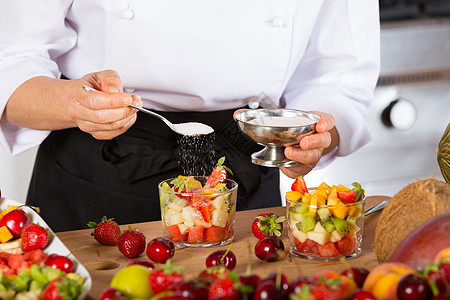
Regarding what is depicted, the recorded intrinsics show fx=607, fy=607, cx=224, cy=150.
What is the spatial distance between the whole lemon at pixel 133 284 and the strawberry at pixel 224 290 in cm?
10

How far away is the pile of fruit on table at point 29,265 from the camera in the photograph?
0.67m

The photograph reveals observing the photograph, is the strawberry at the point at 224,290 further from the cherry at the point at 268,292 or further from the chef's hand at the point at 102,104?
the chef's hand at the point at 102,104

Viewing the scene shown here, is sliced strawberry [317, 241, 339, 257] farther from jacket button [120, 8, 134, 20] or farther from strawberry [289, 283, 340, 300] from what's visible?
jacket button [120, 8, 134, 20]

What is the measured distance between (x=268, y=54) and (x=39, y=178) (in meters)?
0.56

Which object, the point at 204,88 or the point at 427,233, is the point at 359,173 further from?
the point at 427,233

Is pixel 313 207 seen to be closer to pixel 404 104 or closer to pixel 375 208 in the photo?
pixel 375 208

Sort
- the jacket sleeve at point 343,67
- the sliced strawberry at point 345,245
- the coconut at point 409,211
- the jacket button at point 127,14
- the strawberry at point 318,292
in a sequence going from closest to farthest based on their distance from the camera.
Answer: the strawberry at point 318,292 < the coconut at point 409,211 < the sliced strawberry at point 345,245 < the jacket button at point 127,14 < the jacket sleeve at point 343,67

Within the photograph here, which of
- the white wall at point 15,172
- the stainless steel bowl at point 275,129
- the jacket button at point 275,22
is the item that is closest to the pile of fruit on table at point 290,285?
the stainless steel bowl at point 275,129

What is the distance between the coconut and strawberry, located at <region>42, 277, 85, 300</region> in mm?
400

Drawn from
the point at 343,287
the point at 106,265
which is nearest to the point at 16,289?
the point at 106,265

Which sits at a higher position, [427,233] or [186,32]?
[186,32]

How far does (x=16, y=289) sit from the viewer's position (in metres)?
0.69

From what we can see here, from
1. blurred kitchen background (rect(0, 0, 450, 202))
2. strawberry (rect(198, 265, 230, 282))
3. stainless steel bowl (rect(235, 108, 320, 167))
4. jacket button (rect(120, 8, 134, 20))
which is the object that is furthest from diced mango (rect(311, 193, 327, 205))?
blurred kitchen background (rect(0, 0, 450, 202))

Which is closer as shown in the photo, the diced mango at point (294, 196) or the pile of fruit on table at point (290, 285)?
the pile of fruit on table at point (290, 285)
